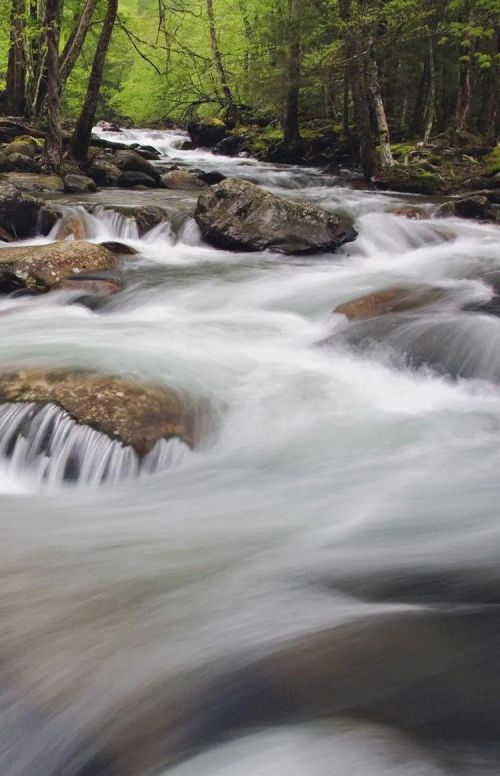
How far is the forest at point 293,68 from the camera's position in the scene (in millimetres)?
12461

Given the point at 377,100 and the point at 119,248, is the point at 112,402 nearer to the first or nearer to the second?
the point at 119,248

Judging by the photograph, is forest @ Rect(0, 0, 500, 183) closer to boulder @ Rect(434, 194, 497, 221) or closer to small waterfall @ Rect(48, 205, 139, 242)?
boulder @ Rect(434, 194, 497, 221)

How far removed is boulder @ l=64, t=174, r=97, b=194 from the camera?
12539 mm

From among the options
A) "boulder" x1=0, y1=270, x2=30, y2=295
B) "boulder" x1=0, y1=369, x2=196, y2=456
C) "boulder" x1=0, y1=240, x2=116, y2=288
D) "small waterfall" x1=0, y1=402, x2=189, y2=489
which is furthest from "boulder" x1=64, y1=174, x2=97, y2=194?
"small waterfall" x1=0, y1=402, x2=189, y2=489

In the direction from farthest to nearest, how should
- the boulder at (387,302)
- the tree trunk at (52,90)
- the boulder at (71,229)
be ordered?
the tree trunk at (52,90) < the boulder at (71,229) < the boulder at (387,302)

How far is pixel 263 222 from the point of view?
9102 millimetres

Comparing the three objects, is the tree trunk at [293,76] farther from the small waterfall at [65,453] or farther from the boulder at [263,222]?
the small waterfall at [65,453]

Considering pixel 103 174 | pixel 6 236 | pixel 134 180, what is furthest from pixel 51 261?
pixel 103 174

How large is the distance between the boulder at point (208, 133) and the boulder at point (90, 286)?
19223 millimetres

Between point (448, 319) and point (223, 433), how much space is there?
2686 mm

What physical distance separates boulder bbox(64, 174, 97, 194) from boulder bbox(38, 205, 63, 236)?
2851 mm

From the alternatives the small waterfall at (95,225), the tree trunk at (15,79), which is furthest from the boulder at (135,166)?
the small waterfall at (95,225)

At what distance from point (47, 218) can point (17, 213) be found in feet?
1.55

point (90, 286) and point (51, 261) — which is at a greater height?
point (51, 261)
